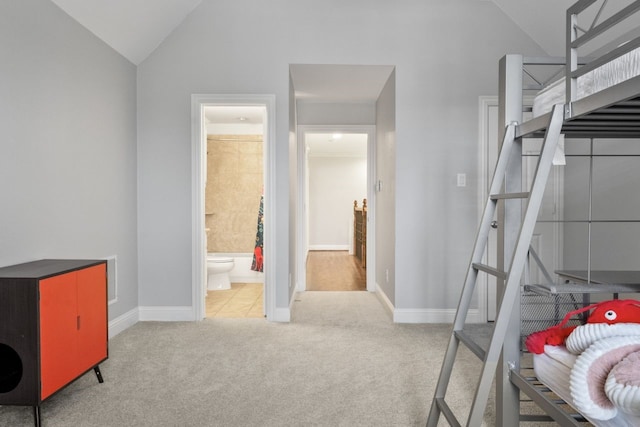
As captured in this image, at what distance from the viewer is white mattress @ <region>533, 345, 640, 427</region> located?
122cm

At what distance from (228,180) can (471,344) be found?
4764 mm

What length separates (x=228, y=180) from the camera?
5977 millimetres

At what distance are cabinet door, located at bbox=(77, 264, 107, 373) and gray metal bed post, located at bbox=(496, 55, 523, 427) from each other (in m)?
2.03

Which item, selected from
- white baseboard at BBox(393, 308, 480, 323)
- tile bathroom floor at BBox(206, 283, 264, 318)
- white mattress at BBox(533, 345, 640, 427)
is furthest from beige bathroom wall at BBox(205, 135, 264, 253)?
white mattress at BBox(533, 345, 640, 427)

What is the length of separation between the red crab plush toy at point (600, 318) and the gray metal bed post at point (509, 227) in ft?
0.29

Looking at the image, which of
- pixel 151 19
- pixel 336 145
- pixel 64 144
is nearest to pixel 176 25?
pixel 151 19

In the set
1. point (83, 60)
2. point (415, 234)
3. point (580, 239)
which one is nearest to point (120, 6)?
point (83, 60)

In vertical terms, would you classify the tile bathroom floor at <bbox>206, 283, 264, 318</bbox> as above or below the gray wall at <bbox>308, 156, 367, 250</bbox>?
below

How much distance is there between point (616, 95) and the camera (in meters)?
1.19

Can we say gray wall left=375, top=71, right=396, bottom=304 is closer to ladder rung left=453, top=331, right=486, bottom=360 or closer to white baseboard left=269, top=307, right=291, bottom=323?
white baseboard left=269, top=307, right=291, bottom=323

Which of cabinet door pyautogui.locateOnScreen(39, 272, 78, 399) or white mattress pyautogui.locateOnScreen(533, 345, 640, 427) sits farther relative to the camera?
cabinet door pyautogui.locateOnScreen(39, 272, 78, 399)

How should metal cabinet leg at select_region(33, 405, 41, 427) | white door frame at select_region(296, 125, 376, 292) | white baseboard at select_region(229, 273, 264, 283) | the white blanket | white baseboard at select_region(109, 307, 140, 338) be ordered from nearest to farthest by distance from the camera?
1. the white blanket
2. metal cabinet leg at select_region(33, 405, 41, 427)
3. white baseboard at select_region(109, 307, 140, 338)
4. white door frame at select_region(296, 125, 376, 292)
5. white baseboard at select_region(229, 273, 264, 283)

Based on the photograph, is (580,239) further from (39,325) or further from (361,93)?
(39,325)

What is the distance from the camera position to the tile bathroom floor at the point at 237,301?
4090 mm
